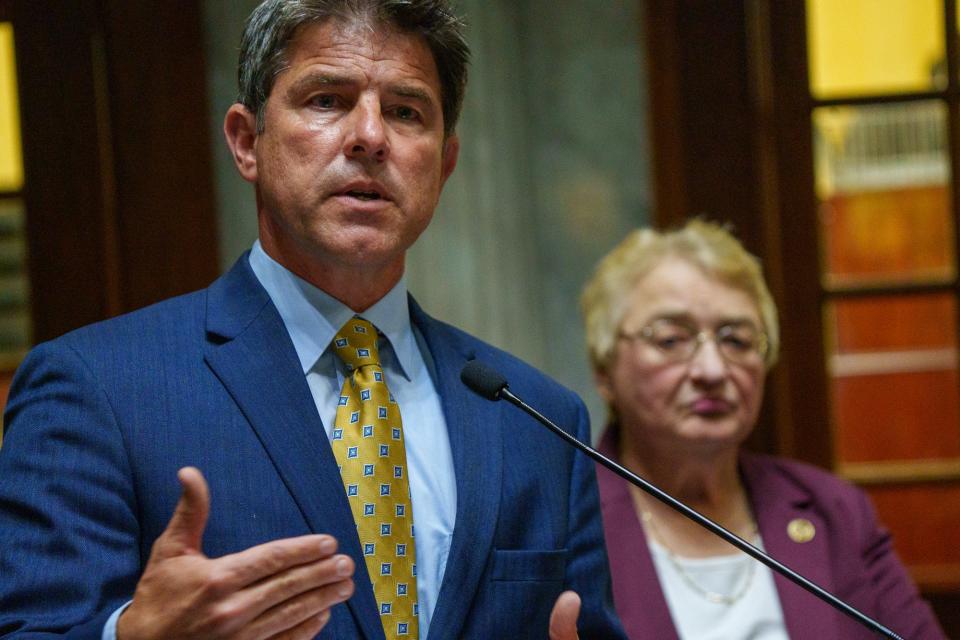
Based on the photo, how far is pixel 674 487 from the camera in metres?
2.65

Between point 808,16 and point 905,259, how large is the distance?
2.26 ft

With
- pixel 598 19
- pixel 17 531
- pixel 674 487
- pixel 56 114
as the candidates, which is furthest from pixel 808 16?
pixel 17 531

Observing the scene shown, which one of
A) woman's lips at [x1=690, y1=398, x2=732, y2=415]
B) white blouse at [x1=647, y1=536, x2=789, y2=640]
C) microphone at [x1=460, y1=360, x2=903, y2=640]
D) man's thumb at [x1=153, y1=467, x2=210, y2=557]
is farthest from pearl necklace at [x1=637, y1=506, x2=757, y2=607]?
man's thumb at [x1=153, y1=467, x2=210, y2=557]

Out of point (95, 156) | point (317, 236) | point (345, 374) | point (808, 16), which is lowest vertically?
point (345, 374)

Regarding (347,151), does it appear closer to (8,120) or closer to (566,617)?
(566,617)

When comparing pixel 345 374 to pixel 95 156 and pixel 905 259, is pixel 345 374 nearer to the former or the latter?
pixel 95 156

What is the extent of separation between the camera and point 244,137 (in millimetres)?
1801

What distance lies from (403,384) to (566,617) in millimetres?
457

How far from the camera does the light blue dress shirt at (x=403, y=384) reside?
165 centimetres


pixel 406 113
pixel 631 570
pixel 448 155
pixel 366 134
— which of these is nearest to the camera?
pixel 366 134

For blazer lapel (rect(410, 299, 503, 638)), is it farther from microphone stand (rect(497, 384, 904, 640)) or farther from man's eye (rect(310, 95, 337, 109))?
man's eye (rect(310, 95, 337, 109))

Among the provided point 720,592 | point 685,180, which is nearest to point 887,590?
point 720,592

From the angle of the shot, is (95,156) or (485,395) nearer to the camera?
(485,395)

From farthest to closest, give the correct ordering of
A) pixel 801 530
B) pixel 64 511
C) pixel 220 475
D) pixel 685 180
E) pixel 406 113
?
pixel 685 180
pixel 801 530
pixel 406 113
pixel 220 475
pixel 64 511
